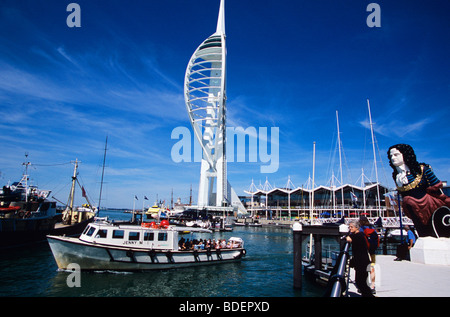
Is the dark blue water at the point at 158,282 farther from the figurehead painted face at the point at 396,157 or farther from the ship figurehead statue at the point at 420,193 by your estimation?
the figurehead painted face at the point at 396,157

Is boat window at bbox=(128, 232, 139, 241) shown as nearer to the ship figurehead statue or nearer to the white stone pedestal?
the white stone pedestal

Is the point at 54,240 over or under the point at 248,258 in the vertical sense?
over

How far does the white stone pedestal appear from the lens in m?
10.3

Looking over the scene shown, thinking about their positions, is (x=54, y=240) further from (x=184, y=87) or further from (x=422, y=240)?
(x=184, y=87)

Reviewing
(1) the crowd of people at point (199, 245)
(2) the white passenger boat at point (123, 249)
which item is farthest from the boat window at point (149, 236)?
(1) the crowd of people at point (199, 245)

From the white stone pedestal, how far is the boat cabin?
13.8 metres

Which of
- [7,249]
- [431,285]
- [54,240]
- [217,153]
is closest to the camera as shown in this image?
[431,285]

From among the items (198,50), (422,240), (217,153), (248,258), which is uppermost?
(198,50)

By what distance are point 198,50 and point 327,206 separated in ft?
194

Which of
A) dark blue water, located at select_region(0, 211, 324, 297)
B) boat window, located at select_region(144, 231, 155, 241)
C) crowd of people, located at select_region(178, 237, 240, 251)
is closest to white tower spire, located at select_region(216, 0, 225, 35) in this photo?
crowd of people, located at select_region(178, 237, 240, 251)

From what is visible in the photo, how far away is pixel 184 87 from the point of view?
212 feet

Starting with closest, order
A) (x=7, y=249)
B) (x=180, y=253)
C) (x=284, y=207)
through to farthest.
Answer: (x=180, y=253), (x=7, y=249), (x=284, y=207)

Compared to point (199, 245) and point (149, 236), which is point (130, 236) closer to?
point (149, 236)

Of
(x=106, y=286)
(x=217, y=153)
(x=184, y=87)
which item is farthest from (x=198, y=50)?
(x=106, y=286)
